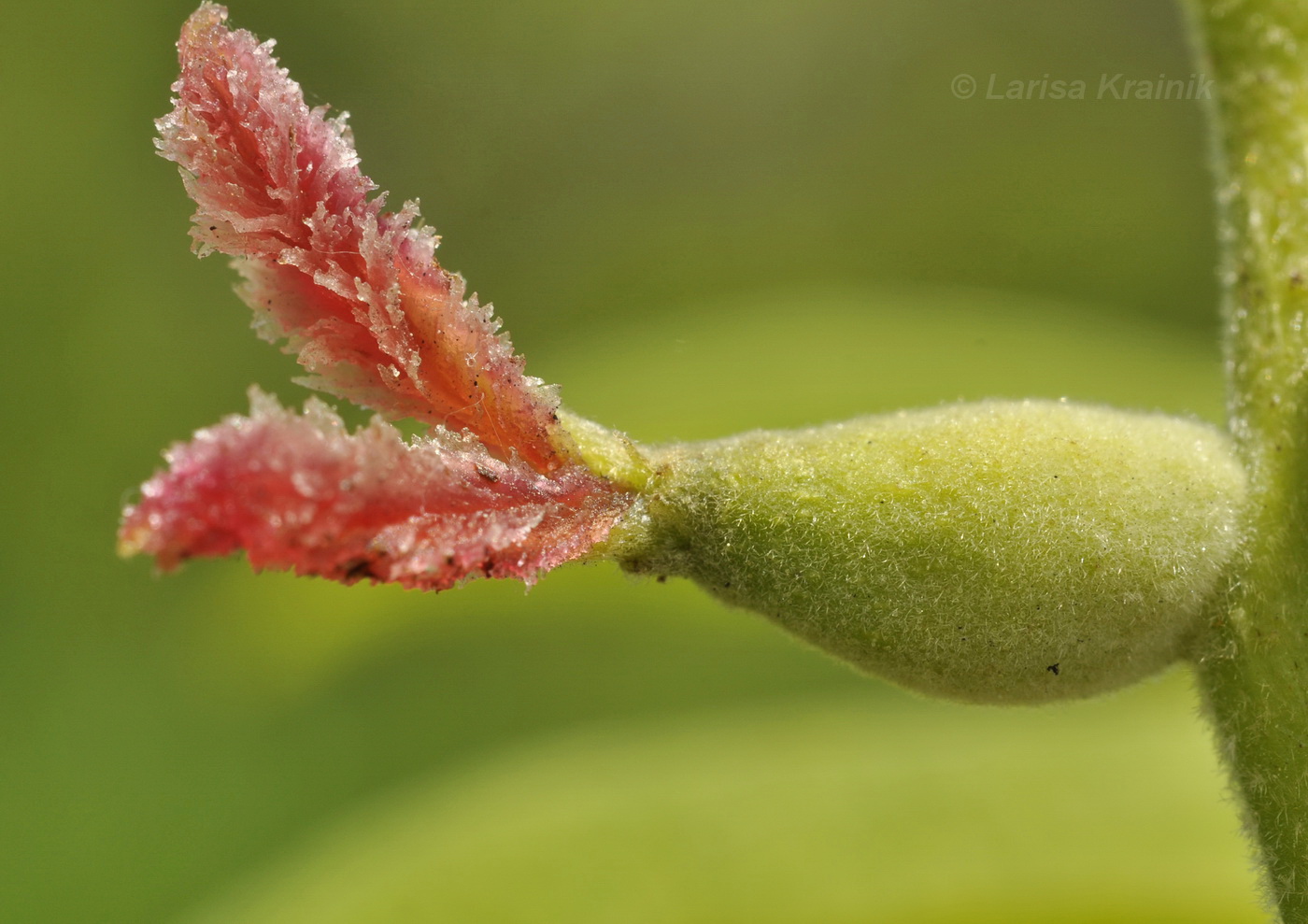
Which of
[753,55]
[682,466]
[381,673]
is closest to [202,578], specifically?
[381,673]

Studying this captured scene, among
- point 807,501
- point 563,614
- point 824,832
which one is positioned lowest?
point 824,832

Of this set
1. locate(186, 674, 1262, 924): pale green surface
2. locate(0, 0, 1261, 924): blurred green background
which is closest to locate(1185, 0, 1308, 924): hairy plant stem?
locate(0, 0, 1261, 924): blurred green background

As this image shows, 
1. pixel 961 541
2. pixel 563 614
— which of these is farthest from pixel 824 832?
pixel 961 541

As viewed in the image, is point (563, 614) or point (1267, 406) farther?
point (563, 614)

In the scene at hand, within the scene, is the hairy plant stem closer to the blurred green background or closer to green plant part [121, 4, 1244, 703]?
green plant part [121, 4, 1244, 703]

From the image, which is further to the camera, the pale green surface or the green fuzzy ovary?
the pale green surface

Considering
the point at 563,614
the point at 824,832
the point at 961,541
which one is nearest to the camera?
the point at 961,541

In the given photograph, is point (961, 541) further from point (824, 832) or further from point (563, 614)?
point (563, 614)
